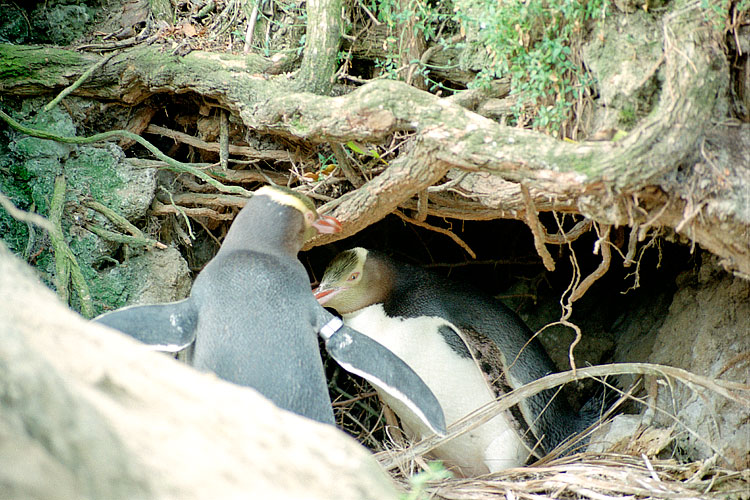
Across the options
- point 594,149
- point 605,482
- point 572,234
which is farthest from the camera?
point 572,234

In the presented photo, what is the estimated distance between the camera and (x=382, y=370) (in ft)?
5.88

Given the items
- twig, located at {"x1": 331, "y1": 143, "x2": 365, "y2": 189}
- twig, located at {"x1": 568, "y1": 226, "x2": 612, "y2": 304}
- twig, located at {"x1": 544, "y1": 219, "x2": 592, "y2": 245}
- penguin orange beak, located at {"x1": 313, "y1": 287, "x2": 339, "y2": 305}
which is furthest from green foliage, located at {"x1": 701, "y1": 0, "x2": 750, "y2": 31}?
penguin orange beak, located at {"x1": 313, "y1": 287, "x2": 339, "y2": 305}

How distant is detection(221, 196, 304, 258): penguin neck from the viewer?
1953 millimetres

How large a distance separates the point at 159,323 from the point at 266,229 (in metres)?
0.41

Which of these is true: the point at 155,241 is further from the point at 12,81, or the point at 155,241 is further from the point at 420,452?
the point at 420,452

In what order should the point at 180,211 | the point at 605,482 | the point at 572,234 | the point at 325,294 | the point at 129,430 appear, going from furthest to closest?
the point at 325,294, the point at 180,211, the point at 572,234, the point at 605,482, the point at 129,430

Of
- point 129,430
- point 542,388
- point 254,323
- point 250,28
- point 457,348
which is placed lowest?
point 457,348

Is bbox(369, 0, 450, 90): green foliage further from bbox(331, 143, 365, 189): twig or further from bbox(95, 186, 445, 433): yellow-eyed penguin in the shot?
bbox(95, 186, 445, 433): yellow-eyed penguin

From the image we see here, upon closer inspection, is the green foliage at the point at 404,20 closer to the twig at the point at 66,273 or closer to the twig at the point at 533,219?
the twig at the point at 533,219

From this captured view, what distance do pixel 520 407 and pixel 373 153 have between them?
1087 millimetres

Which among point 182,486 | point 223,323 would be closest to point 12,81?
point 223,323

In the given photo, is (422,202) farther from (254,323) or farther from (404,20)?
(254,323)

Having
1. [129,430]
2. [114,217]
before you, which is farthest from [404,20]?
[129,430]

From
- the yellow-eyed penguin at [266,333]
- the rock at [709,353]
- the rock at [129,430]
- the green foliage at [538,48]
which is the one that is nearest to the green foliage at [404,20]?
the green foliage at [538,48]
